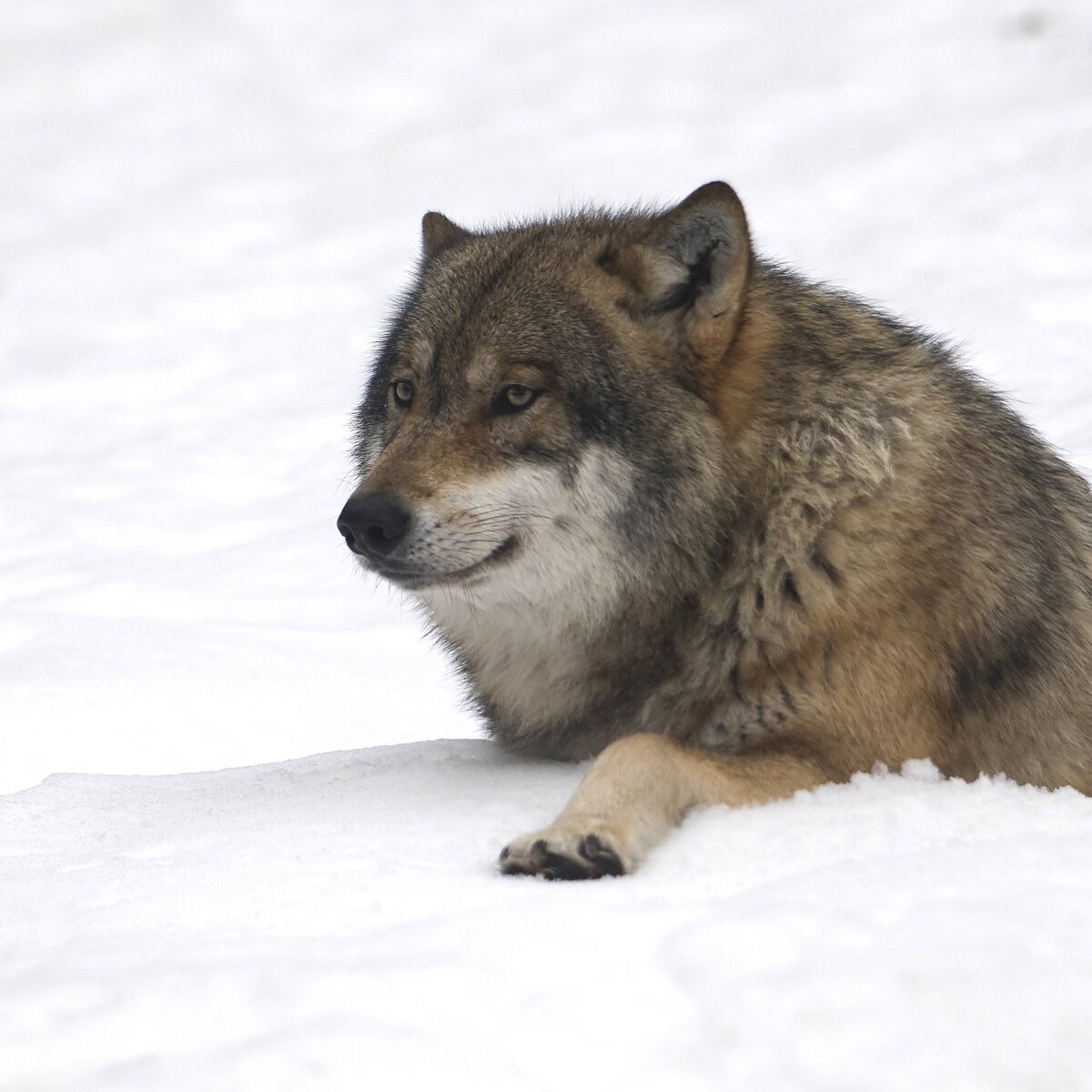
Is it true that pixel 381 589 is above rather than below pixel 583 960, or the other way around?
below

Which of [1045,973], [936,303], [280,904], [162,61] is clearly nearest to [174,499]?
[936,303]

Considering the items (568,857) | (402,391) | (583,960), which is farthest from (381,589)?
(583,960)

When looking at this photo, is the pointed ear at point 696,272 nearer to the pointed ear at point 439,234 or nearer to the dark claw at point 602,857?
the pointed ear at point 439,234

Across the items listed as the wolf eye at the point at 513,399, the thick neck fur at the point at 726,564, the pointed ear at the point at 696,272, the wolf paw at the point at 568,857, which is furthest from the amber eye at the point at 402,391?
the wolf paw at the point at 568,857

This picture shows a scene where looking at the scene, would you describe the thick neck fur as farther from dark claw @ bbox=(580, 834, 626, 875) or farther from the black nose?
dark claw @ bbox=(580, 834, 626, 875)

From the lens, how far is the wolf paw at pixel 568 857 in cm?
278

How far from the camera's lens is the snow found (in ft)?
6.95

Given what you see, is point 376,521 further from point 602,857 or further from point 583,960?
point 583,960

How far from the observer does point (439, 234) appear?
4512mm

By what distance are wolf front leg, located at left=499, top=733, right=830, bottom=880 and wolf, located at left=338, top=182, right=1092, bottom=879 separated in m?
0.03

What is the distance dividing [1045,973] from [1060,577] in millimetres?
1746

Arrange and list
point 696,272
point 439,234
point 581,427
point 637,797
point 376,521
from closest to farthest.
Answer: point 637,797, point 376,521, point 581,427, point 696,272, point 439,234

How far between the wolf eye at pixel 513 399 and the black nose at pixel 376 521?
0.39 metres

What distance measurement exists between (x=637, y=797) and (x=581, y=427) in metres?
0.97
